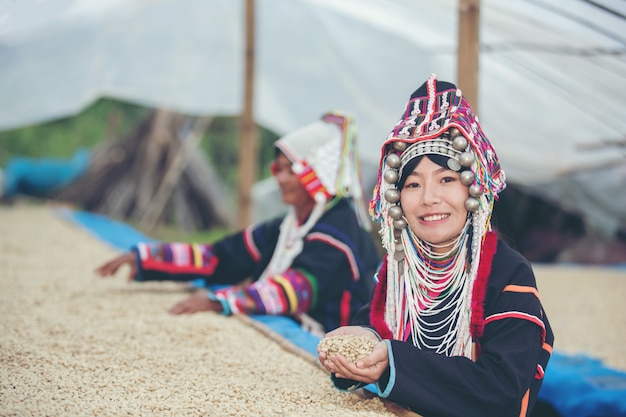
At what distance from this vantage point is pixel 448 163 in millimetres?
1697

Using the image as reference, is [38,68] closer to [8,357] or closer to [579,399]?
[8,357]

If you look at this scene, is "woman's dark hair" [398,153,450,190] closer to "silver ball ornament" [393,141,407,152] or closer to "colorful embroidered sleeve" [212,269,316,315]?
"silver ball ornament" [393,141,407,152]

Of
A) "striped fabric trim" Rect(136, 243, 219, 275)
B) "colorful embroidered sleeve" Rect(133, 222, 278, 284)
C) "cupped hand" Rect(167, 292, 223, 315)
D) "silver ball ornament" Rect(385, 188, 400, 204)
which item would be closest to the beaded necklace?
"silver ball ornament" Rect(385, 188, 400, 204)

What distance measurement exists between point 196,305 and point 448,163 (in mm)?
1517

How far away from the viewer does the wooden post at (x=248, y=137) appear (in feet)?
14.9

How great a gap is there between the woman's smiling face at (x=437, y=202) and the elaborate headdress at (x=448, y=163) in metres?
0.03

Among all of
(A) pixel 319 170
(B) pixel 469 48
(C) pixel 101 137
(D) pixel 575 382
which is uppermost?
(B) pixel 469 48

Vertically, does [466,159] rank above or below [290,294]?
above

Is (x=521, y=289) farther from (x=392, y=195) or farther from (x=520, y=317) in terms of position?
(x=392, y=195)

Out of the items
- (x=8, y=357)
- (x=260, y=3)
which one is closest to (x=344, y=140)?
(x=8, y=357)

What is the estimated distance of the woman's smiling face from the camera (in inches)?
67.6

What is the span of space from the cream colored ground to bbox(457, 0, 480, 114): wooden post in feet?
4.55

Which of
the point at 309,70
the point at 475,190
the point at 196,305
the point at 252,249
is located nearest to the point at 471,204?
the point at 475,190

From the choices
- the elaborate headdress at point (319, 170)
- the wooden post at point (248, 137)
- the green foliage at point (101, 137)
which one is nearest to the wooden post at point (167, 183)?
the green foliage at point (101, 137)
